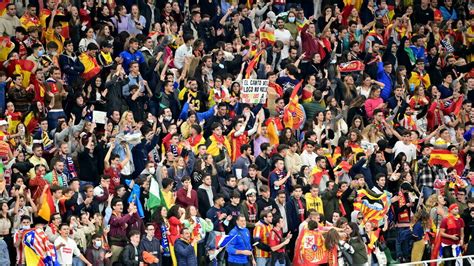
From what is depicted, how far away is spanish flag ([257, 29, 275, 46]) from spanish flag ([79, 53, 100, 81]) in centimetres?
431

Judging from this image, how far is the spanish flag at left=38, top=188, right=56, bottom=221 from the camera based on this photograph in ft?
75.9

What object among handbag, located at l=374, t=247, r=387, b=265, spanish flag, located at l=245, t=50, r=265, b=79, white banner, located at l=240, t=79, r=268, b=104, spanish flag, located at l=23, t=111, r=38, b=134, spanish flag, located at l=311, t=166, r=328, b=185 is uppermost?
spanish flag, located at l=245, t=50, r=265, b=79

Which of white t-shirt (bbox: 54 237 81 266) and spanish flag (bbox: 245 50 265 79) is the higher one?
spanish flag (bbox: 245 50 265 79)

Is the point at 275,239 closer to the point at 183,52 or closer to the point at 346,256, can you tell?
the point at 346,256

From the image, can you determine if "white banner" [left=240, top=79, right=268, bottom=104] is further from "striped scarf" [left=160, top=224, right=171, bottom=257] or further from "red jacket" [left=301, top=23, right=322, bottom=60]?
"striped scarf" [left=160, top=224, right=171, bottom=257]

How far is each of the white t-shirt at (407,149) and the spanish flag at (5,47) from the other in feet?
22.8

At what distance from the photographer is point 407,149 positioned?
2816 cm

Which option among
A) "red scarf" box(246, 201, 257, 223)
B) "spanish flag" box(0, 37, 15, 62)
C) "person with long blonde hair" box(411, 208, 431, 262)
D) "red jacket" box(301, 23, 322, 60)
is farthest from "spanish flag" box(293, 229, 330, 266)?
"red jacket" box(301, 23, 322, 60)

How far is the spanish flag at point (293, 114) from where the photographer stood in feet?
91.4

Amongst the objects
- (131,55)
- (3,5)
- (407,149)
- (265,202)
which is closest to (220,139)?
(265,202)

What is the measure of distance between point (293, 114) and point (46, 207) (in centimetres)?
626

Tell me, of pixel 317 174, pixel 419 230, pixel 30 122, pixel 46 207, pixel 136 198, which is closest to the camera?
pixel 46 207

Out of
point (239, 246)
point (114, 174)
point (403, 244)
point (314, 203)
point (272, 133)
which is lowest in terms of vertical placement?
point (403, 244)

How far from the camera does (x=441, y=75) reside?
31922mm
